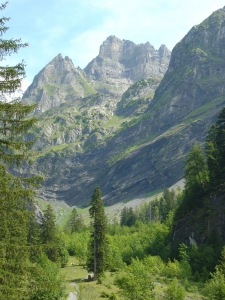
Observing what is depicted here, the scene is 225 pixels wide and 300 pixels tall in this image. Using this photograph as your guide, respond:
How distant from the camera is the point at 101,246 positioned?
4697cm

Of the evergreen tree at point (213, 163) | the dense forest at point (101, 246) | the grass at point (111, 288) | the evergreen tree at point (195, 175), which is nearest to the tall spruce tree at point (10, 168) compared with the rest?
the dense forest at point (101, 246)

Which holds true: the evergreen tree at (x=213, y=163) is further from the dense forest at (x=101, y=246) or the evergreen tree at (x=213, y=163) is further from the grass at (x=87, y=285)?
the grass at (x=87, y=285)

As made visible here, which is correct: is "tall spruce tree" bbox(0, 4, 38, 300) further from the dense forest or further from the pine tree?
the pine tree

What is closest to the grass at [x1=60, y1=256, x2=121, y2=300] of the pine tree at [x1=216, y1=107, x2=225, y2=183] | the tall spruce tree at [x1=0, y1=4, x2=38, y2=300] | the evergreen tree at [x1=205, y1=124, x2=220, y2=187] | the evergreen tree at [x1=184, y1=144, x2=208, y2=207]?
the tall spruce tree at [x1=0, y1=4, x2=38, y2=300]

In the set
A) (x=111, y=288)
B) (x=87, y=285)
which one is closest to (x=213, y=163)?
(x=111, y=288)

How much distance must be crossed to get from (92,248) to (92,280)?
5.09 metres

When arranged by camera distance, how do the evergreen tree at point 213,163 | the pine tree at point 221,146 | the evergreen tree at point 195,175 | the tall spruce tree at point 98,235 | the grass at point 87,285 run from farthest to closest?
1. the evergreen tree at point 195,175
2. the evergreen tree at point 213,163
3. the pine tree at point 221,146
4. the tall spruce tree at point 98,235
5. the grass at point 87,285

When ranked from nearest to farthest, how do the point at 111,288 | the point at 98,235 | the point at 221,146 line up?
the point at 111,288, the point at 98,235, the point at 221,146

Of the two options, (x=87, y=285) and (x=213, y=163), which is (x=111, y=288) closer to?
(x=87, y=285)

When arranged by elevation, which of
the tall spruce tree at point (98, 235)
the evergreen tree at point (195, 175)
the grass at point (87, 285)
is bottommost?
the grass at point (87, 285)

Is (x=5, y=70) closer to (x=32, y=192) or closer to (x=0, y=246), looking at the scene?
(x=32, y=192)

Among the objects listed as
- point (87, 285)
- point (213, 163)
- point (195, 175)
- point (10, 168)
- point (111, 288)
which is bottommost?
point (111, 288)

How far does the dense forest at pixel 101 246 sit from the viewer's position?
14.7m

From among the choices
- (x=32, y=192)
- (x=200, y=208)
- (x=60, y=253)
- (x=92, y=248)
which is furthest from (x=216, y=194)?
(x=32, y=192)
